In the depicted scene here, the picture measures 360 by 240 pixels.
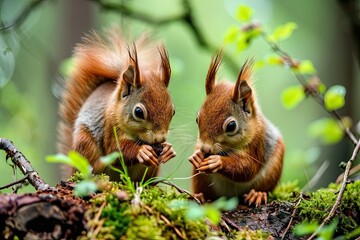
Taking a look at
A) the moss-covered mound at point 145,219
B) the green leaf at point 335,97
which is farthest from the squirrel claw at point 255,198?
the green leaf at point 335,97

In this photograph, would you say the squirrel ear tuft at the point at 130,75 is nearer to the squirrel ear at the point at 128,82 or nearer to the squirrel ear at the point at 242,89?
the squirrel ear at the point at 128,82

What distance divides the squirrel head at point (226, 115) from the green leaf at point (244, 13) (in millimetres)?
240

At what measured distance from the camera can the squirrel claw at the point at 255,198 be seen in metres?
2.74

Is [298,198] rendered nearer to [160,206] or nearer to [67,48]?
[160,206]

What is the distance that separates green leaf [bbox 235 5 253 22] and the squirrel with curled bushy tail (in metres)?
0.46

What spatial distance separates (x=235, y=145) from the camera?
2.90m

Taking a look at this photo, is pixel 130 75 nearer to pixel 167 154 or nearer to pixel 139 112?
pixel 139 112

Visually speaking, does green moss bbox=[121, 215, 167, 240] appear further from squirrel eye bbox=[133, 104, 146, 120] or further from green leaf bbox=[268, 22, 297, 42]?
green leaf bbox=[268, 22, 297, 42]

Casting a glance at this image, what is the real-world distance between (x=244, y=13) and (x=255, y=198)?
97 centimetres

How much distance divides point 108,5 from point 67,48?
1.22m

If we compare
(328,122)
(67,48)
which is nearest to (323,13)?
(67,48)

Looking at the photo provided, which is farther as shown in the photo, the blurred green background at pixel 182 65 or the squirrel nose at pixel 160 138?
the blurred green background at pixel 182 65

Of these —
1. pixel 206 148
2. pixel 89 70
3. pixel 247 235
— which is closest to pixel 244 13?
pixel 206 148

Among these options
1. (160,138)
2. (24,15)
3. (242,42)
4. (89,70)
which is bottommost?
(160,138)
